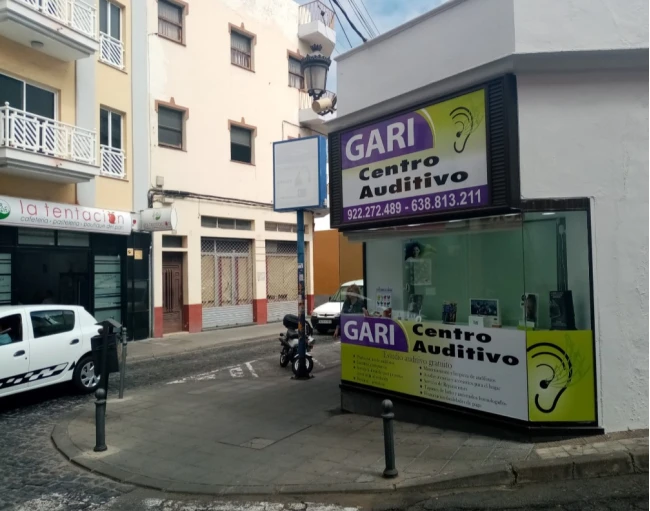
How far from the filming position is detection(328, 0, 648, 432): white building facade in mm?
5832

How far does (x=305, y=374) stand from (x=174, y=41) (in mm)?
13316

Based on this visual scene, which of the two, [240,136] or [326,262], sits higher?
[240,136]

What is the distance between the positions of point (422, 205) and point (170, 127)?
13.8 metres

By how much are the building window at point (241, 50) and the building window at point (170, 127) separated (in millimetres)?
3737

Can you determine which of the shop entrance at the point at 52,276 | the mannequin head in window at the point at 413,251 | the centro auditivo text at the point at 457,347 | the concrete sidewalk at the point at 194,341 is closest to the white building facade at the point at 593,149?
the centro auditivo text at the point at 457,347

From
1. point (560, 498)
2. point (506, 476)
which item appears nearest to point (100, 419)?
point (506, 476)

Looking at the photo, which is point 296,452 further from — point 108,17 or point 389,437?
point 108,17

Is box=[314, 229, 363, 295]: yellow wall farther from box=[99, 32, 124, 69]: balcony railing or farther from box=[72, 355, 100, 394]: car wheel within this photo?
box=[72, 355, 100, 394]: car wheel

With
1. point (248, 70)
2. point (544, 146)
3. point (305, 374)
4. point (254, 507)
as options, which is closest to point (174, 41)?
point (248, 70)

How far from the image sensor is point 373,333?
25.0ft

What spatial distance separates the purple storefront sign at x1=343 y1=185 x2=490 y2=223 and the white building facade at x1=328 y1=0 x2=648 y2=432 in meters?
0.38

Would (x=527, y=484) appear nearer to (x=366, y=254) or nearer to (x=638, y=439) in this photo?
(x=638, y=439)

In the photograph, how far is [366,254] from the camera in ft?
27.9

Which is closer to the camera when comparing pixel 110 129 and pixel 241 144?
pixel 110 129
